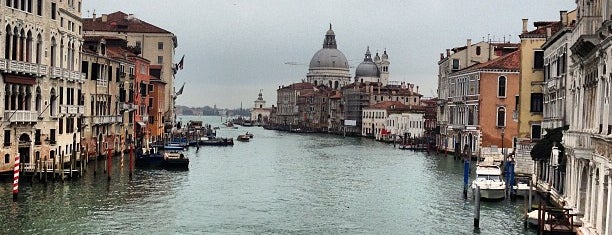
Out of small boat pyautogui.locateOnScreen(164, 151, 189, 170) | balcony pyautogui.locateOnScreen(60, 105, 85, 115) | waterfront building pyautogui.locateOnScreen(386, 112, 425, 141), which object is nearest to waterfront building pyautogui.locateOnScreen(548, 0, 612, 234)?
balcony pyautogui.locateOnScreen(60, 105, 85, 115)

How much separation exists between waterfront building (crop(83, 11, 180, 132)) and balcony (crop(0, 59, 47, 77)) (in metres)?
22.1

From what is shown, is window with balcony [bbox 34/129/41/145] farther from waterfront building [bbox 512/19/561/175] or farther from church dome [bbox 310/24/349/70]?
church dome [bbox 310/24/349/70]

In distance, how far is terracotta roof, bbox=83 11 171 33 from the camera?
42312 millimetres

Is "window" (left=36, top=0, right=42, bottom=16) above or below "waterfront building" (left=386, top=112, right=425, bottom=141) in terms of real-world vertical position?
above

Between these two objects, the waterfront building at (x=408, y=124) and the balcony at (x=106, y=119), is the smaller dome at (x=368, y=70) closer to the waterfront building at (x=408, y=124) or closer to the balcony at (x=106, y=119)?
the waterfront building at (x=408, y=124)

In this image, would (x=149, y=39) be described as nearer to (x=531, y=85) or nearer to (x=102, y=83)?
(x=102, y=83)

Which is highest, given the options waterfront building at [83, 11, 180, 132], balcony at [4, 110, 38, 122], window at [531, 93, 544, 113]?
waterfront building at [83, 11, 180, 132]

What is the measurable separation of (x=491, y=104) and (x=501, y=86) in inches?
34.5

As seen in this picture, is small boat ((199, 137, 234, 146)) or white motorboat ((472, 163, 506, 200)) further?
small boat ((199, 137, 234, 146))

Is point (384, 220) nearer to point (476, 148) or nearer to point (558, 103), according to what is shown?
point (558, 103)

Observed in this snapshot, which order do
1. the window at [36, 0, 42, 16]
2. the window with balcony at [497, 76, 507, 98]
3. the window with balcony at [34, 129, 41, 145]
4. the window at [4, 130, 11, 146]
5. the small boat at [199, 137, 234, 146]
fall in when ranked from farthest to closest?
the small boat at [199, 137, 234, 146] < the window with balcony at [497, 76, 507, 98] < the window with balcony at [34, 129, 41, 145] < the window at [36, 0, 42, 16] < the window at [4, 130, 11, 146]

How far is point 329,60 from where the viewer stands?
356 ft

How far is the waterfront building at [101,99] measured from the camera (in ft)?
86.2

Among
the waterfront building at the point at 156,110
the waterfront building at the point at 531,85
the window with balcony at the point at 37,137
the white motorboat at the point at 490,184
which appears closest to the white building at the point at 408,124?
the waterfront building at the point at 156,110
